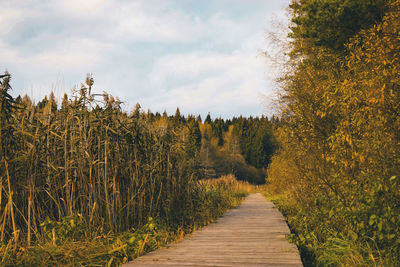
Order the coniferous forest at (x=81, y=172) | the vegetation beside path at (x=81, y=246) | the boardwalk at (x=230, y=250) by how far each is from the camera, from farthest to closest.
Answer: the coniferous forest at (x=81, y=172), the vegetation beside path at (x=81, y=246), the boardwalk at (x=230, y=250)

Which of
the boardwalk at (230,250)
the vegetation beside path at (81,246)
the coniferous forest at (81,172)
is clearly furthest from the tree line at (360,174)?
the coniferous forest at (81,172)

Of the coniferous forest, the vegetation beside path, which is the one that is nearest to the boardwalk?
the vegetation beside path

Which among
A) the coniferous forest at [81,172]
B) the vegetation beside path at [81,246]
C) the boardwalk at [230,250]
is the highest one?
the coniferous forest at [81,172]

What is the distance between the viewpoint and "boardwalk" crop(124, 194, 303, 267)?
11.0ft

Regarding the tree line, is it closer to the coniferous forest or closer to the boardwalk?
the boardwalk

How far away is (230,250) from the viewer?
3.96 meters

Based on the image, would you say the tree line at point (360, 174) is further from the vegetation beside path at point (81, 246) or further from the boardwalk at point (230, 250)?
the vegetation beside path at point (81, 246)

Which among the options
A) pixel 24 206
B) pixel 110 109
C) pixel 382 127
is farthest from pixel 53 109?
pixel 382 127

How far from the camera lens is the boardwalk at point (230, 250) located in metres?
3.35

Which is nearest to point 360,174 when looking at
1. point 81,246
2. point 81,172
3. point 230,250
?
point 230,250

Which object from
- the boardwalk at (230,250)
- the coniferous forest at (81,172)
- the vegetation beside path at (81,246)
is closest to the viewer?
the boardwalk at (230,250)

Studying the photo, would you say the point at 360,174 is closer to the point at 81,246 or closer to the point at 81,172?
the point at 81,246

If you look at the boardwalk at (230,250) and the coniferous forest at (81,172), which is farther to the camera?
the coniferous forest at (81,172)

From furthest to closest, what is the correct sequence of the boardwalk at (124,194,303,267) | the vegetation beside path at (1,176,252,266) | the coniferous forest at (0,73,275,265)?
the coniferous forest at (0,73,275,265) → the vegetation beside path at (1,176,252,266) → the boardwalk at (124,194,303,267)
